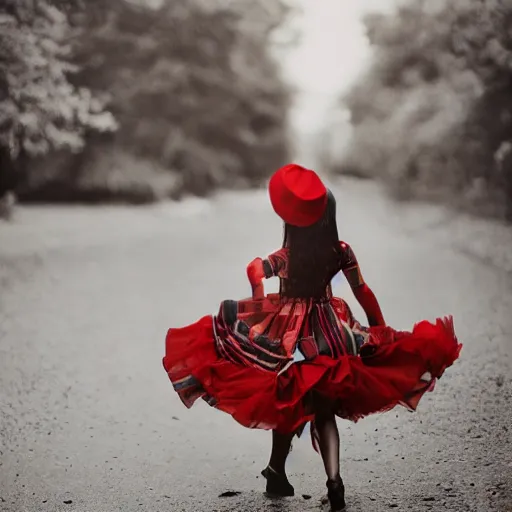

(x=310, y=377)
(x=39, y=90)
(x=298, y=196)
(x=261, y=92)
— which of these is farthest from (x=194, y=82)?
(x=310, y=377)

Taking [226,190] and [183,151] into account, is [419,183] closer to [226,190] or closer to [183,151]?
[226,190]

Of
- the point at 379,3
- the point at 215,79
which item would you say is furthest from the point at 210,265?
the point at 379,3

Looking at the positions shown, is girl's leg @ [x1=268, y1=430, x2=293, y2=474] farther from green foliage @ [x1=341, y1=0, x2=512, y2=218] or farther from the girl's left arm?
green foliage @ [x1=341, y1=0, x2=512, y2=218]

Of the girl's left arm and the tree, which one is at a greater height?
the tree

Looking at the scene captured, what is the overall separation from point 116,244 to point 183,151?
1.65ft

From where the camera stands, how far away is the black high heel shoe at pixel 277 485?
90.9 inches

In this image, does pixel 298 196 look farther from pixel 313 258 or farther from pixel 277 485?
A: pixel 277 485

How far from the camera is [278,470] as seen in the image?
7.54 feet

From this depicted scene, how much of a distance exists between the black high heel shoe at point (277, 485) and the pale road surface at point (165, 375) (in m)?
0.04

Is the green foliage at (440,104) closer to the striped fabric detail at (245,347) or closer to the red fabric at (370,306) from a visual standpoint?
the red fabric at (370,306)

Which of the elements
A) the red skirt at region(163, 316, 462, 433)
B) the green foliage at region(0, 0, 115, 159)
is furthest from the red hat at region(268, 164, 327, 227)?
the green foliage at region(0, 0, 115, 159)

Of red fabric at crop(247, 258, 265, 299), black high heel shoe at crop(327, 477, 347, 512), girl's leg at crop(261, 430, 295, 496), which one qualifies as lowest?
black high heel shoe at crop(327, 477, 347, 512)

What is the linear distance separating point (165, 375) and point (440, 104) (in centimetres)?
160

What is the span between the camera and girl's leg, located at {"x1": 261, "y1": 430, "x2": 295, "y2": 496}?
2.25m
